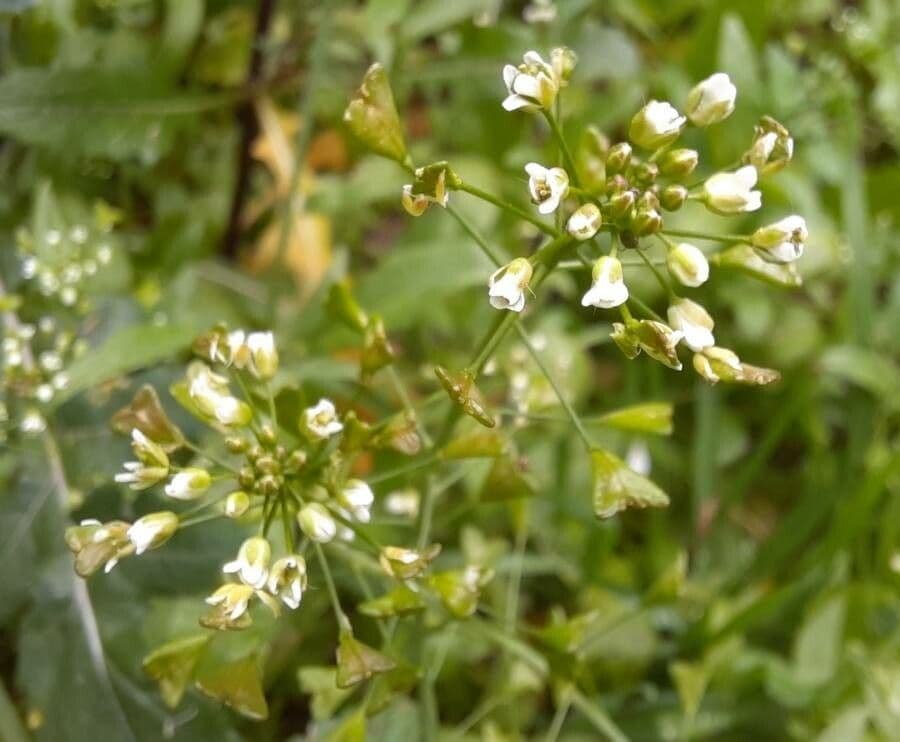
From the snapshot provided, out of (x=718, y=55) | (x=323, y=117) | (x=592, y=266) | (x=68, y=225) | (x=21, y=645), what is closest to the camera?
(x=592, y=266)

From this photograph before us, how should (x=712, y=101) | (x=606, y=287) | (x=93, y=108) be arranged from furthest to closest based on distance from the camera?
(x=93, y=108), (x=712, y=101), (x=606, y=287)

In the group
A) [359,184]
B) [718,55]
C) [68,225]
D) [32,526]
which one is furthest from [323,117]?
[32,526]

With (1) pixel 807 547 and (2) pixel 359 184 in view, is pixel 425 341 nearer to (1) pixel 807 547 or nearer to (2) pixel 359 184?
(2) pixel 359 184

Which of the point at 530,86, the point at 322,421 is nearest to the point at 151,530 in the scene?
the point at 322,421

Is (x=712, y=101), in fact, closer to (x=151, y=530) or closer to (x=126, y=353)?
(x=151, y=530)

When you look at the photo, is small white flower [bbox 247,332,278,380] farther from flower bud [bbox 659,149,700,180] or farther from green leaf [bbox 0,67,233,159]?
green leaf [bbox 0,67,233,159]

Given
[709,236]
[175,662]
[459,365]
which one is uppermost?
[709,236]
